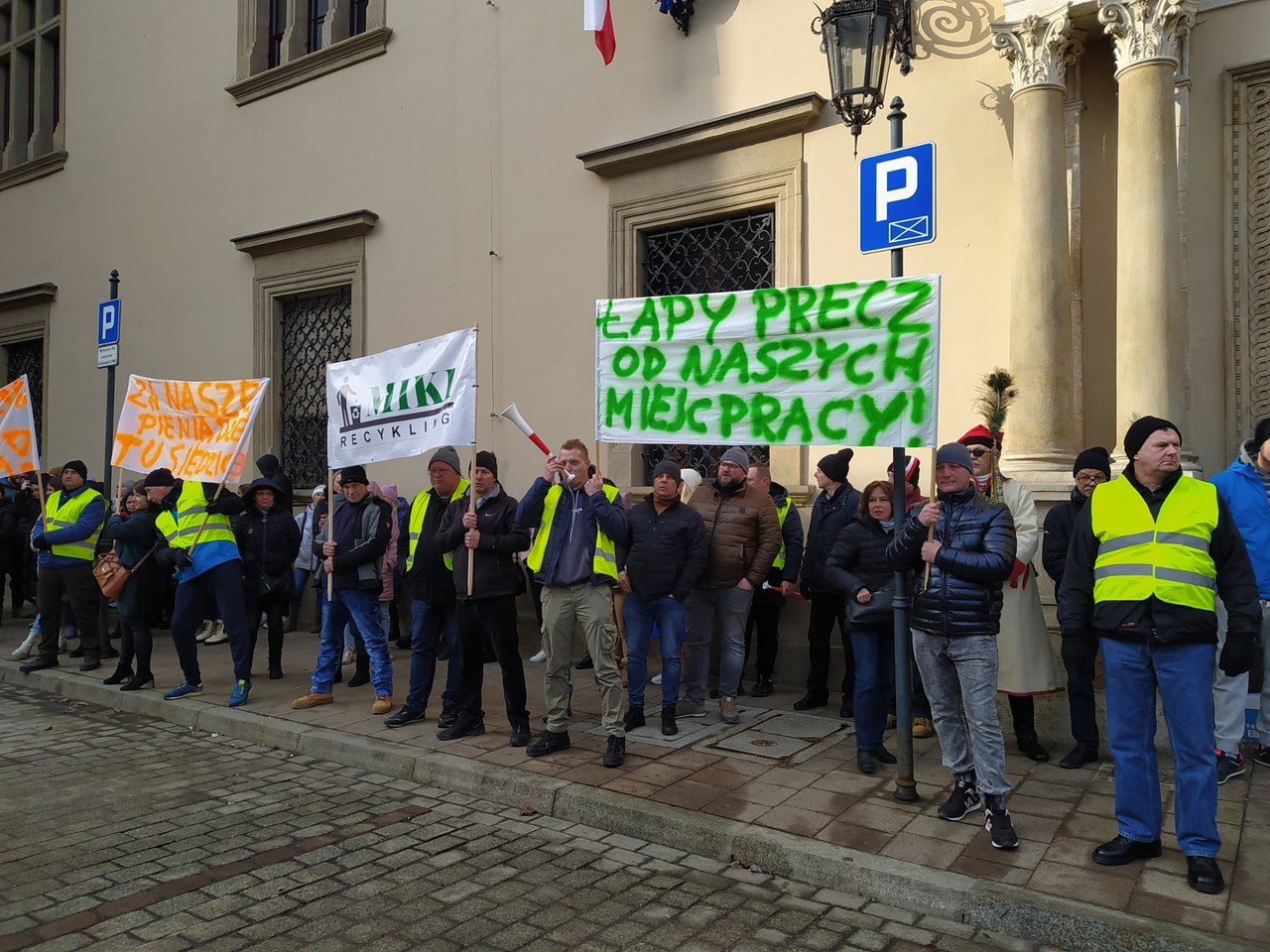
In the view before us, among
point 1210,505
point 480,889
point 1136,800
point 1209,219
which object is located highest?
point 1209,219

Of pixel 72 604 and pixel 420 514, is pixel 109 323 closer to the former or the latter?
pixel 72 604

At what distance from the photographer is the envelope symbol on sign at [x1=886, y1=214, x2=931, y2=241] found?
518cm

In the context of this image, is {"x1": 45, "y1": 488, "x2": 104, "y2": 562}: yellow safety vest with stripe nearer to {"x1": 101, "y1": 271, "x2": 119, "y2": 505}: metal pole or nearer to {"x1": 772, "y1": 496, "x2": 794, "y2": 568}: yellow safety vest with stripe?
{"x1": 101, "y1": 271, "x2": 119, "y2": 505}: metal pole

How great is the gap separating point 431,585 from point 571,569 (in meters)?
1.20

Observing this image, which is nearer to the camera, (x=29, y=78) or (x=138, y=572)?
(x=138, y=572)

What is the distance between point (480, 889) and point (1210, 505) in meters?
3.48

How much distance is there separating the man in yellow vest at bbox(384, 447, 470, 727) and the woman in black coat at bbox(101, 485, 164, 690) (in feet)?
8.65

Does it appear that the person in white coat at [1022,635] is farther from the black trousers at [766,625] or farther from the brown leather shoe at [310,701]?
the brown leather shoe at [310,701]

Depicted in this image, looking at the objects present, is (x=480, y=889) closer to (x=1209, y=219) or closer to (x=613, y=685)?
(x=613, y=685)

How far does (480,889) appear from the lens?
4.30 m

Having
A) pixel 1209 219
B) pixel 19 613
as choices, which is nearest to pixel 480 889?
pixel 1209 219

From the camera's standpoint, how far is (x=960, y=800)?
4.92 m

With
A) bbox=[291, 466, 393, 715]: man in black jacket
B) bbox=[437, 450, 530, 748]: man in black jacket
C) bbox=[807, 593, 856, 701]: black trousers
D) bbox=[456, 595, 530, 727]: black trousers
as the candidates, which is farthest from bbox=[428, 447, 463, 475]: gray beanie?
bbox=[807, 593, 856, 701]: black trousers

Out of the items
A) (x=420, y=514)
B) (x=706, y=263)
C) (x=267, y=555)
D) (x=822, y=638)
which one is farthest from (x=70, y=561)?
(x=822, y=638)
